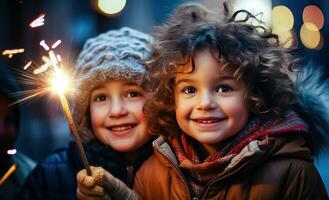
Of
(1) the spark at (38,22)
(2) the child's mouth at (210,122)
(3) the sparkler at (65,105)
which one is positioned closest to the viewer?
(3) the sparkler at (65,105)

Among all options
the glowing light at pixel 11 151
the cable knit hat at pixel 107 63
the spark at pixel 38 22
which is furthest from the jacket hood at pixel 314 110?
the glowing light at pixel 11 151

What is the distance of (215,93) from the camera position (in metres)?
1.12

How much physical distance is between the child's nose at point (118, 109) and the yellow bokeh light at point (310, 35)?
58 cm

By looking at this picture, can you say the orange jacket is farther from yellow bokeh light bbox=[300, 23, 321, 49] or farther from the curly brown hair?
yellow bokeh light bbox=[300, 23, 321, 49]

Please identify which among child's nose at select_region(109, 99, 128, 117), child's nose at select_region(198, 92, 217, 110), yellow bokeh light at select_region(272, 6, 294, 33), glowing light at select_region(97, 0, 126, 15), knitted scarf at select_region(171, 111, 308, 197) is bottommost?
knitted scarf at select_region(171, 111, 308, 197)

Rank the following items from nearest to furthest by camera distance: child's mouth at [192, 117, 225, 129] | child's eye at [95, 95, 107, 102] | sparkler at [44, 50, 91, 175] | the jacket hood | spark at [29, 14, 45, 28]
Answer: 1. sparkler at [44, 50, 91, 175]
2. child's mouth at [192, 117, 225, 129]
3. the jacket hood
4. child's eye at [95, 95, 107, 102]
5. spark at [29, 14, 45, 28]

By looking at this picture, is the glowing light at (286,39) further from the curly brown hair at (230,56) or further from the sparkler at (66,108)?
the sparkler at (66,108)

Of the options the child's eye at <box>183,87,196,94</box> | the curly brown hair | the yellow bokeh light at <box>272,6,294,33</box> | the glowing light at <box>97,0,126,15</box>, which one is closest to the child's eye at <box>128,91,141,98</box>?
the curly brown hair

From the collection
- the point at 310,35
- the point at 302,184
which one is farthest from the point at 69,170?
the point at 310,35

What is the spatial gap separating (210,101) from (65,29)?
0.70 metres

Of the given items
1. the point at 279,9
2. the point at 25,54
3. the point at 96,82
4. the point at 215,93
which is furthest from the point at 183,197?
the point at 25,54

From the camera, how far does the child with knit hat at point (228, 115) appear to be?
3.62 feet

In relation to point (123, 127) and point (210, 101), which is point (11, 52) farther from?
point (210, 101)

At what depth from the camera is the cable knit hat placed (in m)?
1.31
